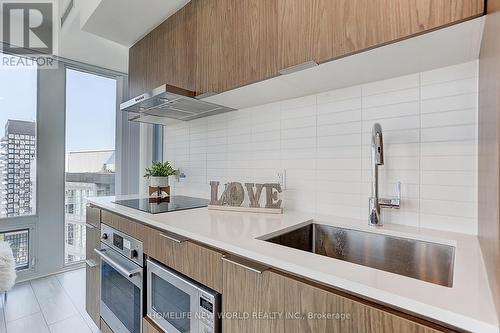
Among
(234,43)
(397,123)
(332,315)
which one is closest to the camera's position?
(332,315)

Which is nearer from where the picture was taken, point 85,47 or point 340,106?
point 340,106

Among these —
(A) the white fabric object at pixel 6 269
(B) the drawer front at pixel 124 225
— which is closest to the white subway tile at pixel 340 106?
(B) the drawer front at pixel 124 225

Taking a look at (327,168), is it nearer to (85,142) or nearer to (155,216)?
(155,216)

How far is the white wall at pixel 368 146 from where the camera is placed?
1.00m

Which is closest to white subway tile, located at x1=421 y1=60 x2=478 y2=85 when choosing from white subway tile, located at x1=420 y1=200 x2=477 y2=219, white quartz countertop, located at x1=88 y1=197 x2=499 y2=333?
white subway tile, located at x1=420 y1=200 x2=477 y2=219

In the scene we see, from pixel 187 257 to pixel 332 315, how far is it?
24.5 inches

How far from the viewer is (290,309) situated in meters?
0.72

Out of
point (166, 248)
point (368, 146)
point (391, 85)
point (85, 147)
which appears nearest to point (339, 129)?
→ point (368, 146)

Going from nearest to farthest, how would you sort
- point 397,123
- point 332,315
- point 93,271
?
point 332,315 < point 397,123 < point 93,271

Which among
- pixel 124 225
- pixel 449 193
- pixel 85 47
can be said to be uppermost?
pixel 85 47

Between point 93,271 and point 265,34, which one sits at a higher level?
point 265,34

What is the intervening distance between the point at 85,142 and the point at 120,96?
704 mm

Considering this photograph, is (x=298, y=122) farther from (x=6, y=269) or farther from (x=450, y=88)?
(x=6, y=269)

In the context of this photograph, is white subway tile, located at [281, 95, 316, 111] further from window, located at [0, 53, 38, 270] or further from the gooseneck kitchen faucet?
window, located at [0, 53, 38, 270]
